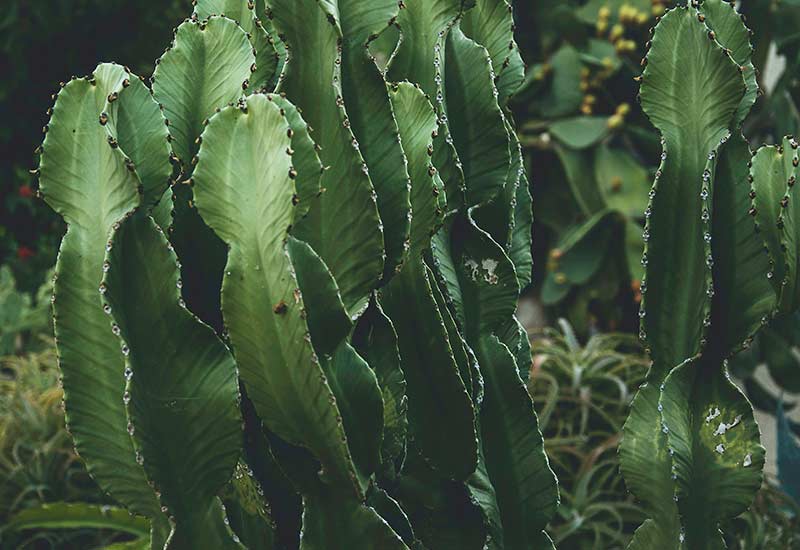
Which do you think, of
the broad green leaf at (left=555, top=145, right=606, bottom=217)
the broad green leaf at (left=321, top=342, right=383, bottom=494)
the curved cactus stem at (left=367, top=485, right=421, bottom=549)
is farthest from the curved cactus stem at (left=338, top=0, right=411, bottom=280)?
the broad green leaf at (left=555, top=145, right=606, bottom=217)

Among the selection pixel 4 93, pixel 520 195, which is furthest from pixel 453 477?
pixel 4 93

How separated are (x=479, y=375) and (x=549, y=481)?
150mm

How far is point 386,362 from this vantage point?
112cm

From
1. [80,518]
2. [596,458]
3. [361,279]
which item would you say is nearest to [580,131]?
[596,458]

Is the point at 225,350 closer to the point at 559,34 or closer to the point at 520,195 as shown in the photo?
the point at 520,195

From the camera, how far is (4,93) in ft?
14.5

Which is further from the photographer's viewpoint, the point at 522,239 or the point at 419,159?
the point at 522,239

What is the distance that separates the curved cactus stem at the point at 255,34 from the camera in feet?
4.00

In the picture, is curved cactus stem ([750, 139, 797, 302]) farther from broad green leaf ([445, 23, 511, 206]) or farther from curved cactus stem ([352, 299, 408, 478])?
curved cactus stem ([352, 299, 408, 478])

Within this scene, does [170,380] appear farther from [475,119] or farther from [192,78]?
[475,119]

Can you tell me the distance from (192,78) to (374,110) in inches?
7.3

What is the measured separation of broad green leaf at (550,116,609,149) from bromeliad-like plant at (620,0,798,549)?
202cm

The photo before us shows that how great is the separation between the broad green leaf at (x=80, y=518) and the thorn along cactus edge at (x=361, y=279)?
77 centimetres

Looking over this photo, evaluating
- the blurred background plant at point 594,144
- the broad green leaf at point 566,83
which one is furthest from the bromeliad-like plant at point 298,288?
the broad green leaf at point 566,83
